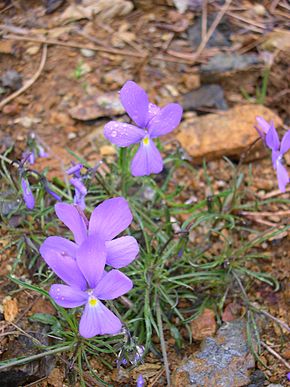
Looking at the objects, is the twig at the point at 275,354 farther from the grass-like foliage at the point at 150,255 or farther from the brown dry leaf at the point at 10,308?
the brown dry leaf at the point at 10,308

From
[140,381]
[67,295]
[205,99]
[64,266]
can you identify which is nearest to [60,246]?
[64,266]

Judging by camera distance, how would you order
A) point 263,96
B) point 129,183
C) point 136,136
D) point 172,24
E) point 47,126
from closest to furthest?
point 136,136 → point 129,183 → point 47,126 → point 263,96 → point 172,24

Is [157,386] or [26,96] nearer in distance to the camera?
[157,386]

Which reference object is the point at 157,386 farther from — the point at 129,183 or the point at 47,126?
the point at 47,126

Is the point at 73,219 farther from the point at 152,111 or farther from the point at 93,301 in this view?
the point at 152,111

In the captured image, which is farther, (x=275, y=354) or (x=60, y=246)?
(x=275, y=354)

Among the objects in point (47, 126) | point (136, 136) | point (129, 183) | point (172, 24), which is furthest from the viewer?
point (172, 24)

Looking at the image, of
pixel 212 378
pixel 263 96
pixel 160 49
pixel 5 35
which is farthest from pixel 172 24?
pixel 212 378
